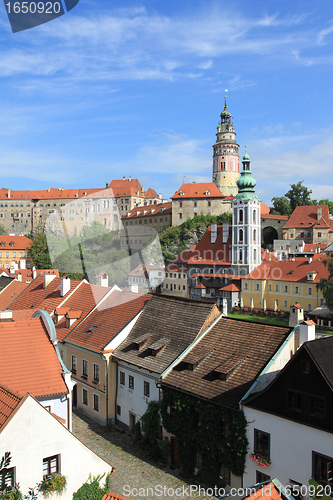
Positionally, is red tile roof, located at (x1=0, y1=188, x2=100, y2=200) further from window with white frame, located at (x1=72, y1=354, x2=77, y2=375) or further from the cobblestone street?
the cobblestone street

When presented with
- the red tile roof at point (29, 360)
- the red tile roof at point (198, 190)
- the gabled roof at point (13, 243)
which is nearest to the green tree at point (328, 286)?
the red tile roof at point (29, 360)

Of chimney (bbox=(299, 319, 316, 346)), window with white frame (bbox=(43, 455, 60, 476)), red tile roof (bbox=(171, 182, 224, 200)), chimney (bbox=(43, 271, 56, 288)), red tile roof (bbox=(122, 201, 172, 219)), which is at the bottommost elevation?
window with white frame (bbox=(43, 455, 60, 476))

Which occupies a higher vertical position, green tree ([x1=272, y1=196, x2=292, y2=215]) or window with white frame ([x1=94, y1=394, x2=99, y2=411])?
green tree ([x1=272, y1=196, x2=292, y2=215])

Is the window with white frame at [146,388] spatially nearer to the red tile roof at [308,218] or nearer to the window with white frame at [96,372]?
the window with white frame at [96,372]

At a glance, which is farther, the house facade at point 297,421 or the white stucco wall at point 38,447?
the house facade at point 297,421

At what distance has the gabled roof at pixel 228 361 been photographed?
15920 millimetres

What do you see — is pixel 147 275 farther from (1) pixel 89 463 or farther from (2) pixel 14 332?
(1) pixel 89 463

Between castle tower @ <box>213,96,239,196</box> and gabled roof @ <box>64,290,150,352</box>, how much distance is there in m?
84.6

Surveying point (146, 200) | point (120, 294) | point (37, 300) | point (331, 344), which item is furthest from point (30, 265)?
point (331, 344)

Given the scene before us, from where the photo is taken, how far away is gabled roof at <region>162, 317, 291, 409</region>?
52.2 feet

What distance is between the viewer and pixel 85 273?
2729 inches

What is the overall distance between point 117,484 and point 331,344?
9.36 m

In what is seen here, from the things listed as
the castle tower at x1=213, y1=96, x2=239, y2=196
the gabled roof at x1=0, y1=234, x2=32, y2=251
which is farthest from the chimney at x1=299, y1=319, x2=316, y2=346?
the castle tower at x1=213, y1=96, x2=239, y2=196

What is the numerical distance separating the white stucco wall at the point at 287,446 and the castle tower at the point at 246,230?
51458 millimetres
